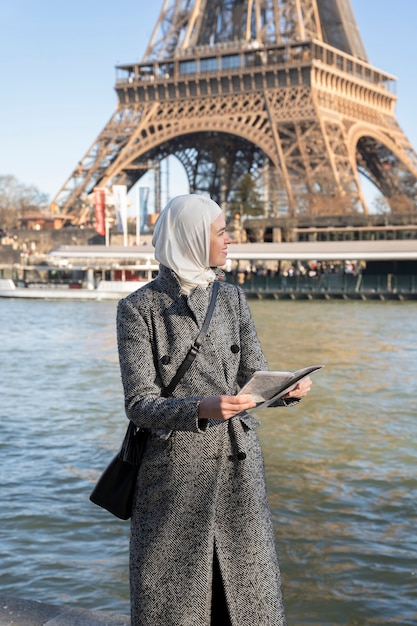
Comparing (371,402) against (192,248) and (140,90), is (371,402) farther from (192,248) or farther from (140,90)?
(140,90)

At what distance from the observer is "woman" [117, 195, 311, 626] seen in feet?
7.97

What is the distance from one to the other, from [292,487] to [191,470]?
16.6 ft

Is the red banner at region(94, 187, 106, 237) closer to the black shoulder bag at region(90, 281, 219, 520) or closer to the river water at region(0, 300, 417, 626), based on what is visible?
the river water at region(0, 300, 417, 626)

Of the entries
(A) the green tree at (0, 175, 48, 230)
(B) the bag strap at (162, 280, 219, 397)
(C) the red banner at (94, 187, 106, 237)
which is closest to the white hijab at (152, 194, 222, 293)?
(B) the bag strap at (162, 280, 219, 397)

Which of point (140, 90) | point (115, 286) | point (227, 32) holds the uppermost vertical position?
point (227, 32)

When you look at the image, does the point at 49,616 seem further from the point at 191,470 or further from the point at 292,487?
the point at 292,487

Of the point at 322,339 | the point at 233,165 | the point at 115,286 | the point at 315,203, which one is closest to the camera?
the point at 322,339

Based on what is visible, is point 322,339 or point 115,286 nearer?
point 322,339

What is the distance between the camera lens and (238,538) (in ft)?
8.02

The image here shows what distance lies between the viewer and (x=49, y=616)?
356 centimetres

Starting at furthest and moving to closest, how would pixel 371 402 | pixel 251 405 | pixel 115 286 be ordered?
pixel 115 286 < pixel 371 402 < pixel 251 405

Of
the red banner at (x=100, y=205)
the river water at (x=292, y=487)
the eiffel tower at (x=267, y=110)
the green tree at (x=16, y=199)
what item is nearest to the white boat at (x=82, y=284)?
the red banner at (x=100, y=205)

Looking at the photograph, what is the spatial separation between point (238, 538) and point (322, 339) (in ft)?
58.4

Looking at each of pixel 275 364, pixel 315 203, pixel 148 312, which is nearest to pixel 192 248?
pixel 148 312
